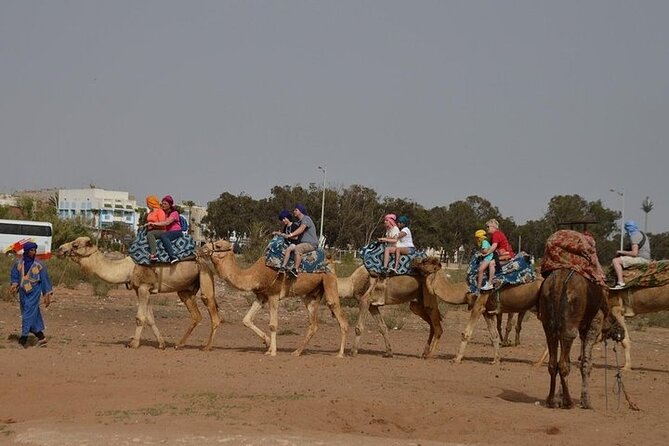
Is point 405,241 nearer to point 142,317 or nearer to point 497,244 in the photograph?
point 497,244

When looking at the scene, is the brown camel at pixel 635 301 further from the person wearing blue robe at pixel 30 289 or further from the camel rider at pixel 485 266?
the person wearing blue robe at pixel 30 289

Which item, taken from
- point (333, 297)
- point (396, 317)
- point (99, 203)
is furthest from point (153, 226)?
point (99, 203)

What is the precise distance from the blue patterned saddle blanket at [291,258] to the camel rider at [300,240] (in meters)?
0.08

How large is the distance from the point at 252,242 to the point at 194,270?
21.3 meters

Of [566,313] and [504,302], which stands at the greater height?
[566,313]

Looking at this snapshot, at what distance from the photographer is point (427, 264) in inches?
711

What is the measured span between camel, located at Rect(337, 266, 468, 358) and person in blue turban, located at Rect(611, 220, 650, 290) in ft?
9.19

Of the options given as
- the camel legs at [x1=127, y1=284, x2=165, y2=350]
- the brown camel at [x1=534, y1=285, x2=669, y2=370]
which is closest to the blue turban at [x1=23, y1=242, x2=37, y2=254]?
the camel legs at [x1=127, y1=284, x2=165, y2=350]

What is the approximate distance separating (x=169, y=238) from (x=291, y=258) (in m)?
2.18

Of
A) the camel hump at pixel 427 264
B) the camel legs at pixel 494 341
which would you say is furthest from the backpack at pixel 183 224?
the camel legs at pixel 494 341

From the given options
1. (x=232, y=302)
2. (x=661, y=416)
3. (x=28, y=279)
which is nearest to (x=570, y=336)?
(x=661, y=416)

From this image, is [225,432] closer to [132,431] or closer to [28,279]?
[132,431]

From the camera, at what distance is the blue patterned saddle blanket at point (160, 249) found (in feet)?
58.2

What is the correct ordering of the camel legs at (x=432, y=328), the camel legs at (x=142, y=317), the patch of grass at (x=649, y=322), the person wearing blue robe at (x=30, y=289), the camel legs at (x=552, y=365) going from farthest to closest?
the patch of grass at (x=649, y=322)
the camel legs at (x=432, y=328)
the camel legs at (x=142, y=317)
the person wearing blue robe at (x=30, y=289)
the camel legs at (x=552, y=365)
